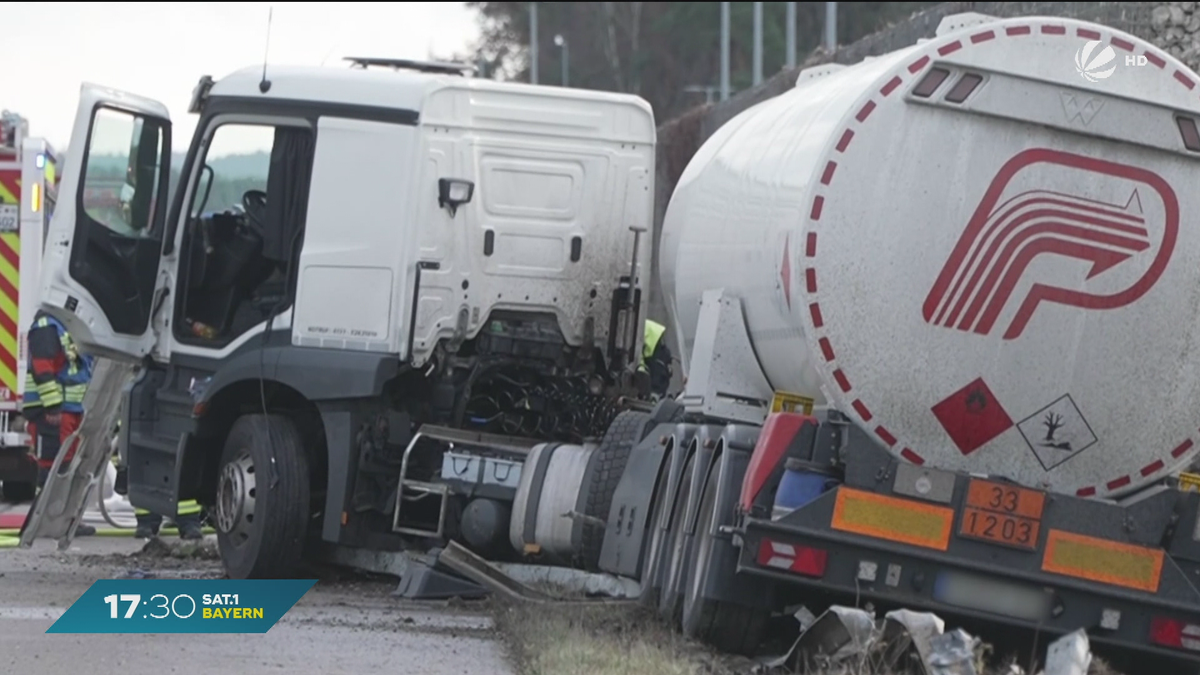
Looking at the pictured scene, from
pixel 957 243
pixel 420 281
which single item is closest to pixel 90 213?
pixel 420 281

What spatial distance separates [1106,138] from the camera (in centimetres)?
788

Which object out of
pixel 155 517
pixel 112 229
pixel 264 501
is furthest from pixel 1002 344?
pixel 155 517

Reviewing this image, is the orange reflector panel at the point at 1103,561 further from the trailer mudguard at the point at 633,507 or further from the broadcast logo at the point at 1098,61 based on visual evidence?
the trailer mudguard at the point at 633,507

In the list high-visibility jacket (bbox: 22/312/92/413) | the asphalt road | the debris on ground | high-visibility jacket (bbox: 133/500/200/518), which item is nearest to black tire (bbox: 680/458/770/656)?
the asphalt road

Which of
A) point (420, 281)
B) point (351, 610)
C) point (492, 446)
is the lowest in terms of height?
point (351, 610)

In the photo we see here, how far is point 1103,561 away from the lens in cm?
800

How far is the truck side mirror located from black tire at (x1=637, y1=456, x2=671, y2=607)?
79.1 inches

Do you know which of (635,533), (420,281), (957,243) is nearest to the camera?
(957,243)

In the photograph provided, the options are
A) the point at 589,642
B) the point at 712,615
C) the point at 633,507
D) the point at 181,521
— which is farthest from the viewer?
the point at 181,521

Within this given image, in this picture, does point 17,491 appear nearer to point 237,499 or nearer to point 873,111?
point 237,499

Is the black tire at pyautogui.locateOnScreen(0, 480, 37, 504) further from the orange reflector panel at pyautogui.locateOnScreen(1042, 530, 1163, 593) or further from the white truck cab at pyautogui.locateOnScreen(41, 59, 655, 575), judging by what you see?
the orange reflector panel at pyautogui.locateOnScreen(1042, 530, 1163, 593)

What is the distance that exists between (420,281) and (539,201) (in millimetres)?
849

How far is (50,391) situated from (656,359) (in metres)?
4.33

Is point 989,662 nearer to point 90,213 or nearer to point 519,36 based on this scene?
point 90,213
